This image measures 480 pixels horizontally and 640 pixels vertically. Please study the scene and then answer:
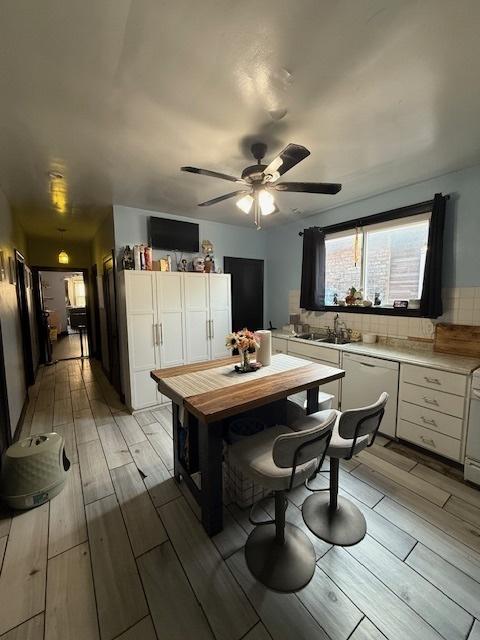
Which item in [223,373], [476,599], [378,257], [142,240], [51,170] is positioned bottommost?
[476,599]

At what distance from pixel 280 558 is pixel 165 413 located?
216 centimetres

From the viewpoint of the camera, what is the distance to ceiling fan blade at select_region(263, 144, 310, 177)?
1.48m

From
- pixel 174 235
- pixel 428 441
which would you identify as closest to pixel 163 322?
pixel 174 235

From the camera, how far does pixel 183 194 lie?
2.93m

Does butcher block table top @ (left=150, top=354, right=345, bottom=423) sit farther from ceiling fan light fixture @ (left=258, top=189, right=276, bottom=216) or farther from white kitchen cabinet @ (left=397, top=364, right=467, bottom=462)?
ceiling fan light fixture @ (left=258, top=189, right=276, bottom=216)

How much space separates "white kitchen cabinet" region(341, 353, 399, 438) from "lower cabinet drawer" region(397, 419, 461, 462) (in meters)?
0.09

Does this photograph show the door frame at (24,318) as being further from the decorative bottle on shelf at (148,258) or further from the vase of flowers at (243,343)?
the vase of flowers at (243,343)

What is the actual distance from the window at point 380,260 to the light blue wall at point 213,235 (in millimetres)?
1324

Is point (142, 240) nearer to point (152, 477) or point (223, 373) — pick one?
point (223, 373)

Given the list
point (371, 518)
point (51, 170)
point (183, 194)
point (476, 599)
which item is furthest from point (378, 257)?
point (51, 170)

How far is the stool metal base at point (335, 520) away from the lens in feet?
5.24

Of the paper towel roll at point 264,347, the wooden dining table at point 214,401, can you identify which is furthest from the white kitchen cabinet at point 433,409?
the paper towel roll at point 264,347

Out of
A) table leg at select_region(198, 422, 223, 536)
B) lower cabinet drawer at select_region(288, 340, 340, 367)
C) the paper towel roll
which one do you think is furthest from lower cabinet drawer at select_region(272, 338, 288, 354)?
table leg at select_region(198, 422, 223, 536)

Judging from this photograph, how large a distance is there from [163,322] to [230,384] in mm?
1929
